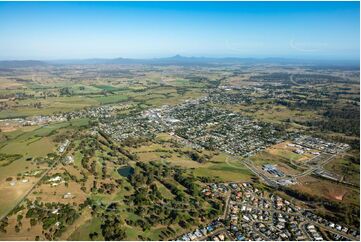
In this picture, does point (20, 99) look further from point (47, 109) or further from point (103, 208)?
point (103, 208)

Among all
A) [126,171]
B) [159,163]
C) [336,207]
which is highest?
[159,163]

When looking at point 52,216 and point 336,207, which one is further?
point 336,207

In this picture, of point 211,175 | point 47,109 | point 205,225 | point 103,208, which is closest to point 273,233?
point 205,225

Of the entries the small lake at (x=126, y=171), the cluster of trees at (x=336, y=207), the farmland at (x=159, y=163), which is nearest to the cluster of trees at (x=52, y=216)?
the farmland at (x=159, y=163)

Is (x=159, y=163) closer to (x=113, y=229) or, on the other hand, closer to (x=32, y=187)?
(x=32, y=187)

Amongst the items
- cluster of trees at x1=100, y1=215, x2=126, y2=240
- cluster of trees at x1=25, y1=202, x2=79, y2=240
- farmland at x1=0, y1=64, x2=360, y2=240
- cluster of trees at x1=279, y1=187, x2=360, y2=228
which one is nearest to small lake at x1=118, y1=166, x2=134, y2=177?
→ farmland at x1=0, y1=64, x2=360, y2=240

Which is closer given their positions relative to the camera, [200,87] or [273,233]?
[273,233]

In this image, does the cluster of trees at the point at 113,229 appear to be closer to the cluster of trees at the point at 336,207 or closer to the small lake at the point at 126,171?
the small lake at the point at 126,171

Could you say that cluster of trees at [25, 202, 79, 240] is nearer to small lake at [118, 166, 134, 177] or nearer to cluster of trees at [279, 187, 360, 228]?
small lake at [118, 166, 134, 177]

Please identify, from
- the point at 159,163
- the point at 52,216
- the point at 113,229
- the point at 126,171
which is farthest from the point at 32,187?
the point at 159,163
